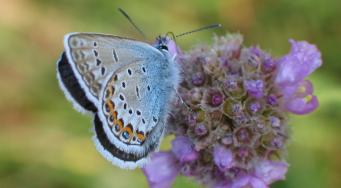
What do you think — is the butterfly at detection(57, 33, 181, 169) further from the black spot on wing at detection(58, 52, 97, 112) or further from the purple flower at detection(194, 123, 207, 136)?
the purple flower at detection(194, 123, 207, 136)

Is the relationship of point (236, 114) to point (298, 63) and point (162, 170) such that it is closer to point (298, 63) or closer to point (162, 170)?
point (298, 63)

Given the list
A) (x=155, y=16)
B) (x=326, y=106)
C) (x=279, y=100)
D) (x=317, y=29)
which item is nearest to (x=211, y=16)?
(x=155, y=16)

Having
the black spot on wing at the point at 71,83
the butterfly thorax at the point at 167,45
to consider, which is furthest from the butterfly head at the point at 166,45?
the black spot on wing at the point at 71,83

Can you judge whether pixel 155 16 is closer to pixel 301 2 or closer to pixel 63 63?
pixel 301 2

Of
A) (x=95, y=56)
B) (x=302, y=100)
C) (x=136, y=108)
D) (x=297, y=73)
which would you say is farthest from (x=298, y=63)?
(x=95, y=56)

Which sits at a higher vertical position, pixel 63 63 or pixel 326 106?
pixel 326 106

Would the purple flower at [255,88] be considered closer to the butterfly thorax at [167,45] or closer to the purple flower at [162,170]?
the butterfly thorax at [167,45]

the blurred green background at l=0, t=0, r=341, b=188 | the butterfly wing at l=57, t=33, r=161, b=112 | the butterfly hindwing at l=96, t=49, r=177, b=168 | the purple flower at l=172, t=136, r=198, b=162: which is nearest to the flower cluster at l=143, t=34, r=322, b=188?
the purple flower at l=172, t=136, r=198, b=162

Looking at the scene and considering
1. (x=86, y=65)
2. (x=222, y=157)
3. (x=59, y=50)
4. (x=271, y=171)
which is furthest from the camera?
(x=59, y=50)
